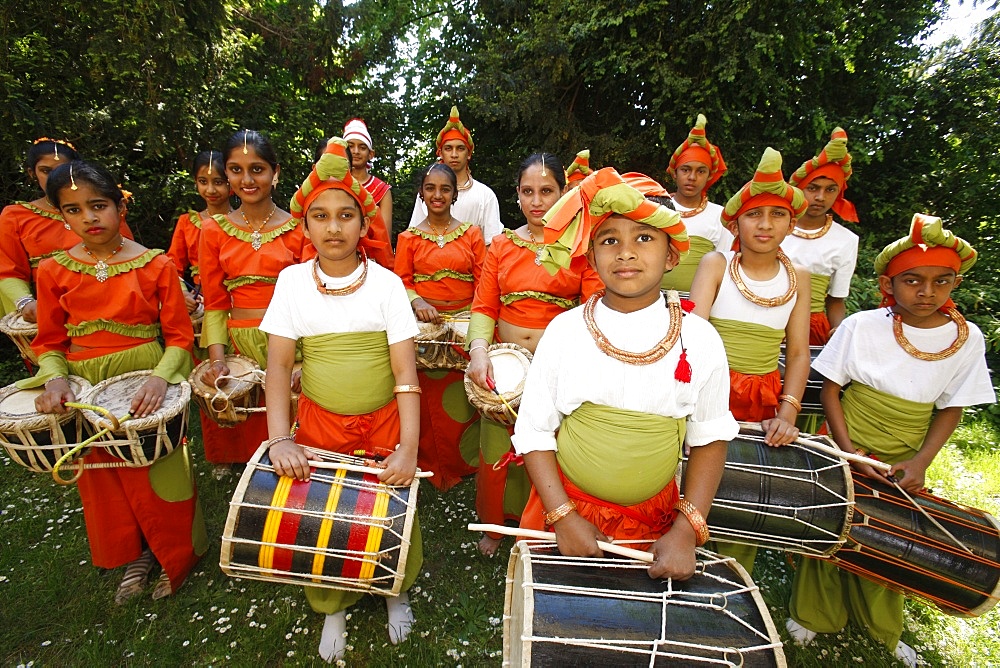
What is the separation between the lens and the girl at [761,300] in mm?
2732

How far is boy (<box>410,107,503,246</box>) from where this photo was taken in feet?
16.8

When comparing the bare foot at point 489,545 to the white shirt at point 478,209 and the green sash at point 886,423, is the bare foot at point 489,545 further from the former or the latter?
the white shirt at point 478,209

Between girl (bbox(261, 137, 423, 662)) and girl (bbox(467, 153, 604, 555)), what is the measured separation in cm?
62

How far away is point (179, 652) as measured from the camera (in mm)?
2754

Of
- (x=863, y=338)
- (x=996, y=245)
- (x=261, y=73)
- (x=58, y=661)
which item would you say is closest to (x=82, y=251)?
(x=58, y=661)

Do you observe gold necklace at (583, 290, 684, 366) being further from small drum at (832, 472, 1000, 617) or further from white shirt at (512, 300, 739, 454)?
small drum at (832, 472, 1000, 617)

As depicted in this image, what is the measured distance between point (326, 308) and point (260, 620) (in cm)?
188

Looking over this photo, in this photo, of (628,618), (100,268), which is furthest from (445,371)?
(628,618)

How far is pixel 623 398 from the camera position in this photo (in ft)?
6.21

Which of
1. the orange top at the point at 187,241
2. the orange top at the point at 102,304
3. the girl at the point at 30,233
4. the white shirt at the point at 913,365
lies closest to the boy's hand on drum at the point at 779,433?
the white shirt at the point at 913,365

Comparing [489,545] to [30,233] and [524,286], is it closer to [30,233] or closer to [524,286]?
[524,286]

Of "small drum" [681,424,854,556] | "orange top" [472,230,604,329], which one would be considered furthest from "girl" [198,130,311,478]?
"small drum" [681,424,854,556]

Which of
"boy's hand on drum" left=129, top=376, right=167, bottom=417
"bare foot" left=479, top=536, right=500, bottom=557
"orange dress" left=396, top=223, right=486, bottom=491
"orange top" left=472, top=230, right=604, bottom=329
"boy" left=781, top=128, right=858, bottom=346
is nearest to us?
"boy's hand on drum" left=129, top=376, right=167, bottom=417

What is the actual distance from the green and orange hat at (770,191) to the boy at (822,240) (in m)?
1.11
